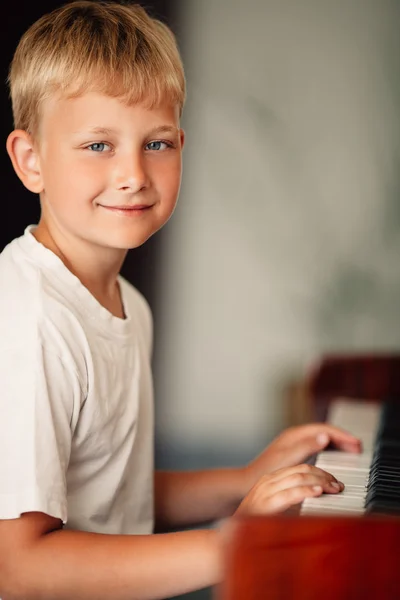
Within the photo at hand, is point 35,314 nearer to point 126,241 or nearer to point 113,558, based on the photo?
point 126,241

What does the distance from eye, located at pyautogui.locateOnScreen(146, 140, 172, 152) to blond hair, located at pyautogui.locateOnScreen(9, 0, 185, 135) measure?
5 centimetres

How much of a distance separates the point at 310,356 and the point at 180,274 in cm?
58

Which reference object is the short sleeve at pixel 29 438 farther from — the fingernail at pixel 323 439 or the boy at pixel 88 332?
the fingernail at pixel 323 439

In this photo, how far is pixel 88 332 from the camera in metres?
1.11

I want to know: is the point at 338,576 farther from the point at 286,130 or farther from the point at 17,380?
the point at 286,130

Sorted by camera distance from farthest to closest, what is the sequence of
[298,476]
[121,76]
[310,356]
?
[310,356] → [121,76] → [298,476]

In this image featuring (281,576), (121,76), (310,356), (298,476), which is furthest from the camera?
(310,356)

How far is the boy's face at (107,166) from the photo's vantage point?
3.44 feet

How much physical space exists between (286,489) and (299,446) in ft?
1.12

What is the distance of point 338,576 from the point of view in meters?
0.75

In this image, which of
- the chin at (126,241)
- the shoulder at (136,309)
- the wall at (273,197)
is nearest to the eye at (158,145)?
the chin at (126,241)

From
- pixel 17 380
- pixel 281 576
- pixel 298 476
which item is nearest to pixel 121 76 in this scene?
pixel 17 380

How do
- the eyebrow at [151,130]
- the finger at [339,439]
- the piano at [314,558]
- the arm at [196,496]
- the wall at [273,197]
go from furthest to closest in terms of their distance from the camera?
the wall at [273,197] < the arm at [196,496] < the finger at [339,439] < the eyebrow at [151,130] < the piano at [314,558]

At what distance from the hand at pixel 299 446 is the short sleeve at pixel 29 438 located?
374 mm
